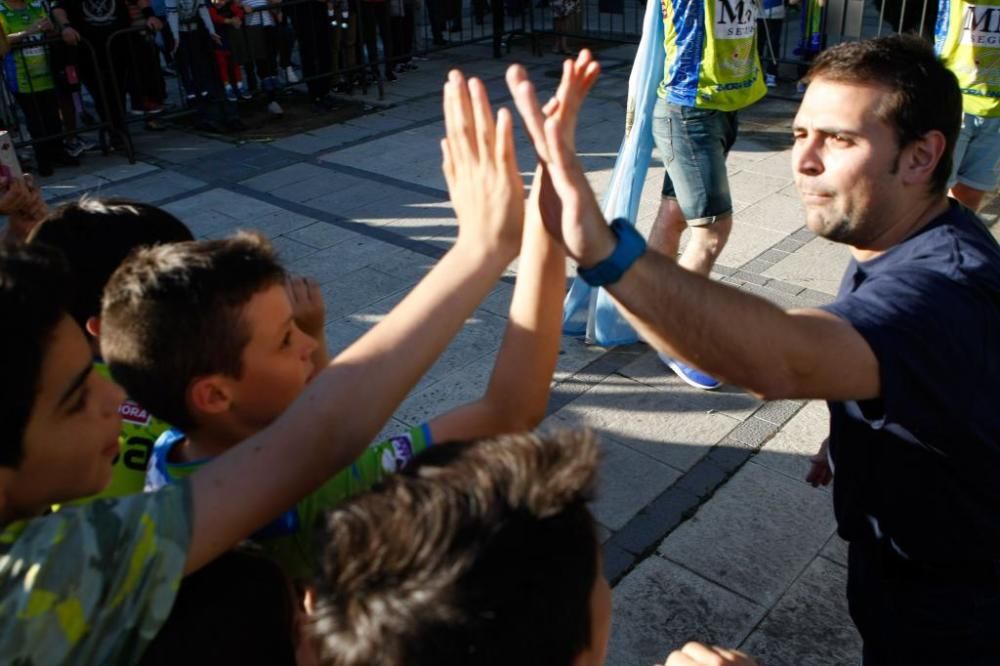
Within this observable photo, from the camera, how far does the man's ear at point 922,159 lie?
197 centimetres

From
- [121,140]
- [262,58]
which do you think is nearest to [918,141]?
[121,140]

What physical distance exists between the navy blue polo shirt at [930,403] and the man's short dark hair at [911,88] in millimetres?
179

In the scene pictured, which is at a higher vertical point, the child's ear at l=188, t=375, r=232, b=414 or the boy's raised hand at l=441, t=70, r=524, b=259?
the boy's raised hand at l=441, t=70, r=524, b=259

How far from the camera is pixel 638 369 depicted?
14.5 feet

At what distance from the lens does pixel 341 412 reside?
1.33 metres

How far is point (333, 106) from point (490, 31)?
4.62 m

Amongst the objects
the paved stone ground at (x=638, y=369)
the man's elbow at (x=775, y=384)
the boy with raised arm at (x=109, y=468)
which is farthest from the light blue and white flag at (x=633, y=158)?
the boy with raised arm at (x=109, y=468)

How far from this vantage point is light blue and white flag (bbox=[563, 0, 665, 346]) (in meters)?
4.18

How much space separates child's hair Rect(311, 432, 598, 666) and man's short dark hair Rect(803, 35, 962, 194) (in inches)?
50.0

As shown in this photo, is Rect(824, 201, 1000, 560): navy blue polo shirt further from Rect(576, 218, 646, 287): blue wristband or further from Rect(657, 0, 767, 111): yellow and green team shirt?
Rect(657, 0, 767, 111): yellow and green team shirt

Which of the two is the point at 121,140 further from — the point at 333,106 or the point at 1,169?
the point at 1,169

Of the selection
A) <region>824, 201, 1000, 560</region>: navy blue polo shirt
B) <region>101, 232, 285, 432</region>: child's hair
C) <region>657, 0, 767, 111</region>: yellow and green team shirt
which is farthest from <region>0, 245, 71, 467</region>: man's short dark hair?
<region>657, 0, 767, 111</region>: yellow and green team shirt

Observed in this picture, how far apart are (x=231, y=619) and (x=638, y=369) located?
3.31 metres

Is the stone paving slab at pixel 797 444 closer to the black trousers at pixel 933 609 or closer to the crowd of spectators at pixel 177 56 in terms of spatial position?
the black trousers at pixel 933 609
